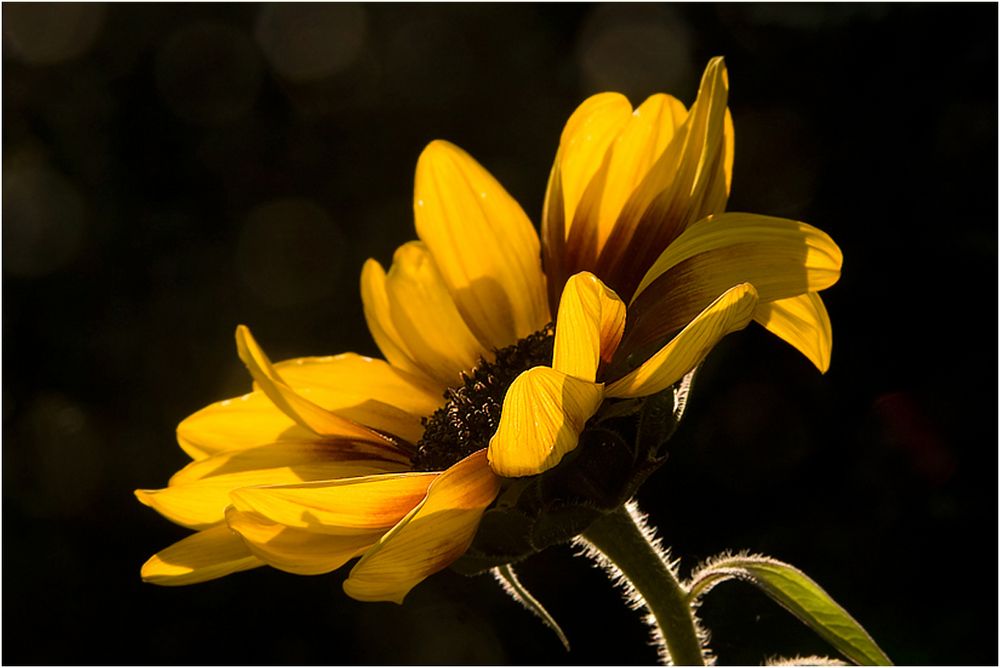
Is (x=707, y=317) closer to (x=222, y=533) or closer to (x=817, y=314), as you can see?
(x=817, y=314)

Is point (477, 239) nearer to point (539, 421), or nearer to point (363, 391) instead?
point (363, 391)

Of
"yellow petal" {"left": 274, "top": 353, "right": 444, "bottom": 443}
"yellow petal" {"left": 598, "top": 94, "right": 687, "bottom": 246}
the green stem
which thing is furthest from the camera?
"yellow petal" {"left": 274, "top": 353, "right": 444, "bottom": 443}

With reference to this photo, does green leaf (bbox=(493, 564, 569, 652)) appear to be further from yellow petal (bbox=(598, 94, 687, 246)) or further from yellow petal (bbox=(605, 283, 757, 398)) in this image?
yellow petal (bbox=(598, 94, 687, 246))

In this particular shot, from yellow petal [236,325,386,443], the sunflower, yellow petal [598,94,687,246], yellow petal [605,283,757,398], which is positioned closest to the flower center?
the sunflower

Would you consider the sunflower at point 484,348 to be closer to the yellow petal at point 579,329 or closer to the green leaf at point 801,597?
the yellow petal at point 579,329

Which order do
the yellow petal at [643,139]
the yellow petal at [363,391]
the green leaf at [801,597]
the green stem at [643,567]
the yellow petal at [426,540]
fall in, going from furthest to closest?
the yellow petal at [363,391] < the yellow petal at [643,139] < the green stem at [643,567] < the green leaf at [801,597] < the yellow petal at [426,540]

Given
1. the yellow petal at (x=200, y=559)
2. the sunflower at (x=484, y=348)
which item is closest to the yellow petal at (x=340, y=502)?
the sunflower at (x=484, y=348)
